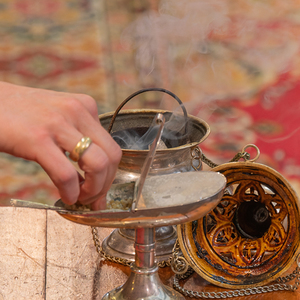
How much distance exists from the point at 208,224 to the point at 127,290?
7.8 inches

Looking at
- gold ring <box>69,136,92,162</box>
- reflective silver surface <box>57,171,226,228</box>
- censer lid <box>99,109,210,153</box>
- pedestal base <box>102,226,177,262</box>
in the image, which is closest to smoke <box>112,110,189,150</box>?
censer lid <box>99,109,210,153</box>

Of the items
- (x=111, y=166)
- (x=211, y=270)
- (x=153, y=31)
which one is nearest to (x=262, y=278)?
(x=211, y=270)

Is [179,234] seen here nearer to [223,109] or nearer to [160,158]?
[160,158]

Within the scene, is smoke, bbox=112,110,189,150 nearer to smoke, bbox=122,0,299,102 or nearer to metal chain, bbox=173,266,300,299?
metal chain, bbox=173,266,300,299

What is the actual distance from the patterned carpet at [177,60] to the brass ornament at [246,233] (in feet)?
2.47

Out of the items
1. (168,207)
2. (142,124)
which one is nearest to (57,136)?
(168,207)

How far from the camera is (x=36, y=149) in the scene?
387 mm

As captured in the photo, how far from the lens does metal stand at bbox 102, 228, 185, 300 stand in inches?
20.4

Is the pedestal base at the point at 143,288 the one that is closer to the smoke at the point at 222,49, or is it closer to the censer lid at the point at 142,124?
the censer lid at the point at 142,124

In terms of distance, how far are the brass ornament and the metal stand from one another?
3.5 inches

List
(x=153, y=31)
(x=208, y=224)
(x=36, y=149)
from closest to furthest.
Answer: (x=36, y=149), (x=208, y=224), (x=153, y=31)

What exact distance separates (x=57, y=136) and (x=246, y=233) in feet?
1.35

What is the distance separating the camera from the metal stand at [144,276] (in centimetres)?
52

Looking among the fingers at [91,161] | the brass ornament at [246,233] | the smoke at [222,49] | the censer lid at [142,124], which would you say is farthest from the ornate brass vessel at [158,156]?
the smoke at [222,49]
